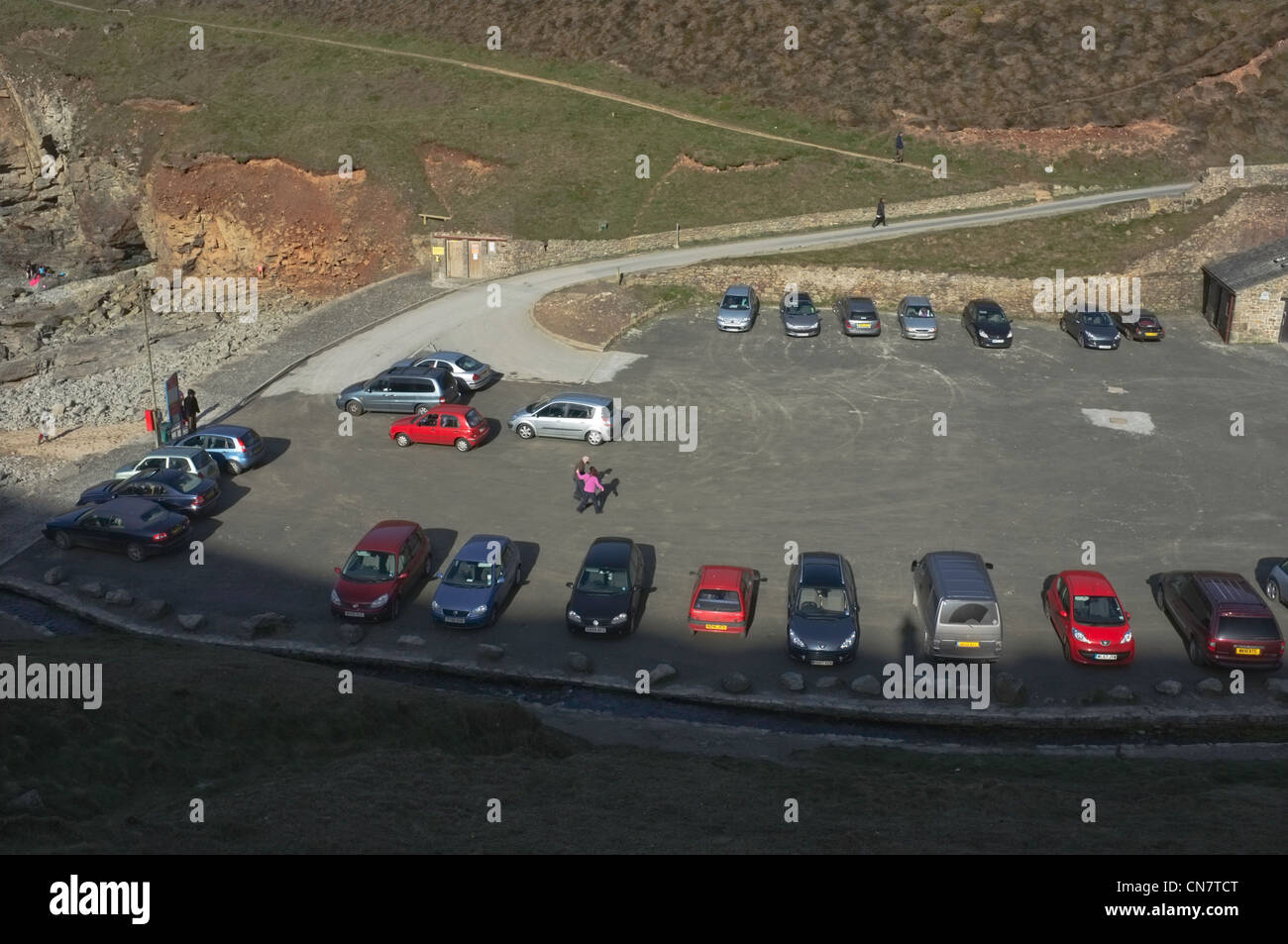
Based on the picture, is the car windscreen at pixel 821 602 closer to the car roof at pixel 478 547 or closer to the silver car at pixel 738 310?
the car roof at pixel 478 547

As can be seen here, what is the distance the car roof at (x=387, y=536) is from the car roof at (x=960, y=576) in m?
13.5

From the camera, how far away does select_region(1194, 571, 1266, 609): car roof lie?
95.3 ft

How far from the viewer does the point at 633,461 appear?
A: 3991 cm

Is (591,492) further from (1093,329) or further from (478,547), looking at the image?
(1093,329)

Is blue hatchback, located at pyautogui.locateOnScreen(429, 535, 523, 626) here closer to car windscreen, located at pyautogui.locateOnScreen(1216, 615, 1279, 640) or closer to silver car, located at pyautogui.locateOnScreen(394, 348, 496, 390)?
silver car, located at pyautogui.locateOnScreen(394, 348, 496, 390)

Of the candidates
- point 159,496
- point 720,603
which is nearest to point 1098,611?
point 720,603

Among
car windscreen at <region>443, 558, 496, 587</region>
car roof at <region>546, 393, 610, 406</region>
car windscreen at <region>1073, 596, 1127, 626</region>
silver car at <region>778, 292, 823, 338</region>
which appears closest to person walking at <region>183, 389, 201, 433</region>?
car roof at <region>546, 393, 610, 406</region>

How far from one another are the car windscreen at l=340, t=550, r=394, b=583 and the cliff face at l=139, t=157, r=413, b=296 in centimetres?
2947

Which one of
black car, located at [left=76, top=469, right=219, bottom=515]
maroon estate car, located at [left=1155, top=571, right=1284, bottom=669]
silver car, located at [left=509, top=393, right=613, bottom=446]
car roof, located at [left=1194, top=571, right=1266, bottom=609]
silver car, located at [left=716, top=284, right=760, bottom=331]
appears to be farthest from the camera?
silver car, located at [left=716, top=284, right=760, bottom=331]

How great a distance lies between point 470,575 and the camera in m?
31.6

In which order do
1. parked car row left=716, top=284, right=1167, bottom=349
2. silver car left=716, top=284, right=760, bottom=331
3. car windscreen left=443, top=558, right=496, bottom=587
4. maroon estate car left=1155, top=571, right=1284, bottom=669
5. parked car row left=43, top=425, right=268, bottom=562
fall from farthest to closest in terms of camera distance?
silver car left=716, top=284, right=760, bottom=331 < parked car row left=716, top=284, right=1167, bottom=349 < parked car row left=43, top=425, right=268, bottom=562 < car windscreen left=443, top=558, right=496, bottom=587 < maroon estate car left=1155, top=571, right=1284, bottom=669

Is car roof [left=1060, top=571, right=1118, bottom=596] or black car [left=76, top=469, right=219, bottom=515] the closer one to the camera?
car roof [left=1060, top=571, right=1118, bottom=596]

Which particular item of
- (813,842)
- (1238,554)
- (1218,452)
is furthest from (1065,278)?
(813,842)

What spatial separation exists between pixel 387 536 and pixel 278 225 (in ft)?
111
